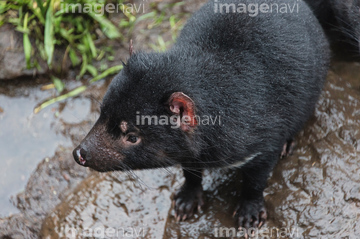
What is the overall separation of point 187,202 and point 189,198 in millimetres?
46

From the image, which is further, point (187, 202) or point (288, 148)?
point (288, 148)

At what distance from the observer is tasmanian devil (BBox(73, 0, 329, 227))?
3541 millimetres

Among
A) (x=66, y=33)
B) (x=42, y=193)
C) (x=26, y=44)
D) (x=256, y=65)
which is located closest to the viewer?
(x=256, y=65)

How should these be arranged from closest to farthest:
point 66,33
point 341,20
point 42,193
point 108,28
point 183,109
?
Result: 1. point 183,109
2. point 42,193
3. point 341,20
4. point 66,33
5. point 108,28

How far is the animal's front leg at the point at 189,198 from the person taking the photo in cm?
461

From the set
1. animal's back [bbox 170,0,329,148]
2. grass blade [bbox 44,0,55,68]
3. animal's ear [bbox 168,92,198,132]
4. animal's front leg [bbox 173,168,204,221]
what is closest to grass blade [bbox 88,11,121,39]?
grass blade [bbox 44,0,55,68]

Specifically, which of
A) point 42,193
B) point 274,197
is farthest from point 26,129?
point 274,197

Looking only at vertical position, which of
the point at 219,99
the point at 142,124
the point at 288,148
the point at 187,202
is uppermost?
the point at 219,99

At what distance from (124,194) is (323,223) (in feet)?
6.63

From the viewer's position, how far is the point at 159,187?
4.93m

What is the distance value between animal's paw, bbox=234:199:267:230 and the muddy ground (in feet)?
0.27

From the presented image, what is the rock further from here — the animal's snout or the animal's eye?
the animal's eye

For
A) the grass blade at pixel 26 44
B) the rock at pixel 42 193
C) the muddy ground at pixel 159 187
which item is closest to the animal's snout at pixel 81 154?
the muddy ground at pixel 159 187

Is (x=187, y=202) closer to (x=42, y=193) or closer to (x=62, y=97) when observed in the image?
(x=42, y=193)
